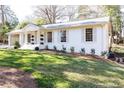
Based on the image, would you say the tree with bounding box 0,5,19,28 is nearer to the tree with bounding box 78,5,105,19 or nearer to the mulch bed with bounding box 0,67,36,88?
the tree with bounding box 78,5,105,19

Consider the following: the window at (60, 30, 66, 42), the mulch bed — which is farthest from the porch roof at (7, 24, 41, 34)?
the mulch bed

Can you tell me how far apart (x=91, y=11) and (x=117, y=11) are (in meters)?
3.26

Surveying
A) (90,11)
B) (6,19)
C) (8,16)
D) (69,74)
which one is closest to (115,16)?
(90,11)

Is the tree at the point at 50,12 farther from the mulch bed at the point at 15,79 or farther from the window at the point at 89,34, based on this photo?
the mulch bed at the point at 15,79

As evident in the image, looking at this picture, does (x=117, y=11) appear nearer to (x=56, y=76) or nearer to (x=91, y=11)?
(x=91, y=11)

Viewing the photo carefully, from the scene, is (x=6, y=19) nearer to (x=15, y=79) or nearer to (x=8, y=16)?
(x=8, y=16)

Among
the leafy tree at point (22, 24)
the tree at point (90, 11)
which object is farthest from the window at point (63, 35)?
the tree at point (90, 11)

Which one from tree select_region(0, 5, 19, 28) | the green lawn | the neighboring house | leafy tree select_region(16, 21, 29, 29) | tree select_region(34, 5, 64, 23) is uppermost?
tree select_region(34, 5, 64, 23)

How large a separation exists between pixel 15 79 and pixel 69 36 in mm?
9953

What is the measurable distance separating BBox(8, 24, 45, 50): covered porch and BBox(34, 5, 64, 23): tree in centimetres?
261

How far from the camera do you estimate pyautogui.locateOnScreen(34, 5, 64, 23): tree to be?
23.0 m

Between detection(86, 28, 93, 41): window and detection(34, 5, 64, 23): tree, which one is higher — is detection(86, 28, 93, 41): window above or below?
below
